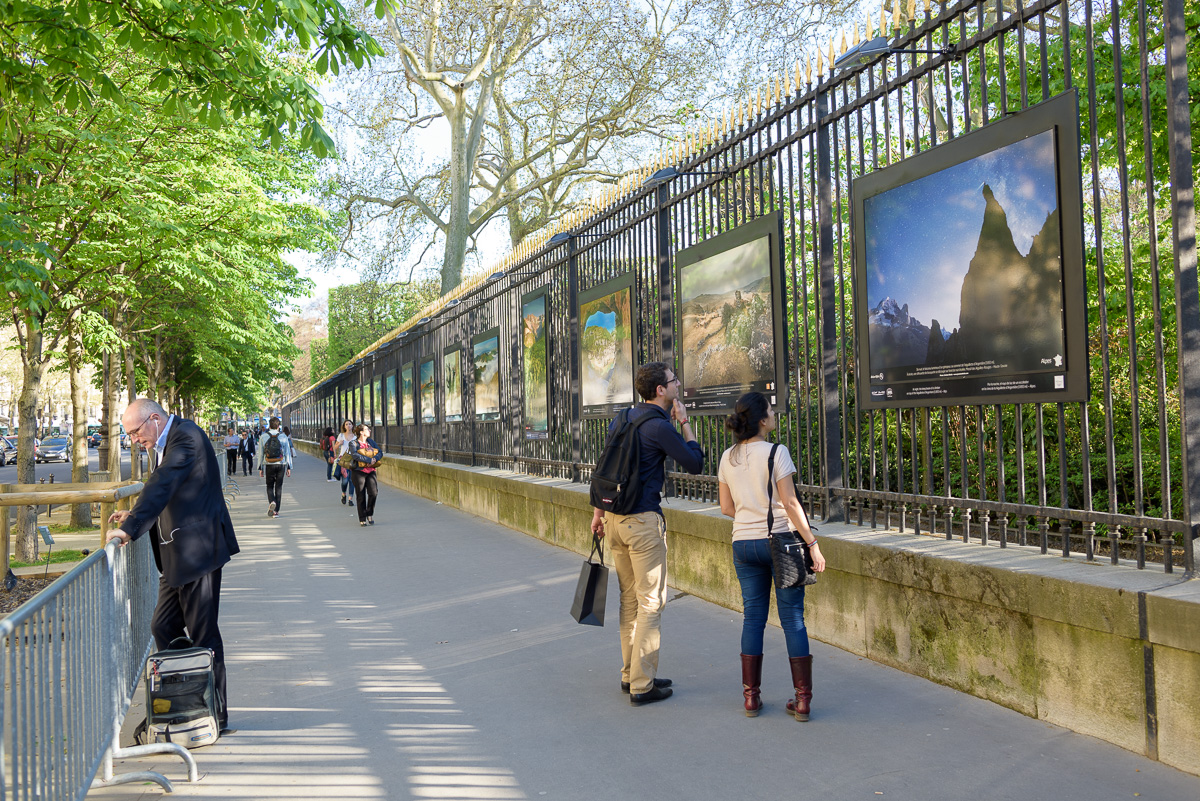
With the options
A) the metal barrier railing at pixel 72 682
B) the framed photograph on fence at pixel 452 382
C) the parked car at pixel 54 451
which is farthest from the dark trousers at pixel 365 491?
the parked car at pixel 54 451

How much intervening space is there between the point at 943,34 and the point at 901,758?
3.75 meters

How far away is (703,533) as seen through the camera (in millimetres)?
7863

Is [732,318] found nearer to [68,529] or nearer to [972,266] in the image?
[972,266]

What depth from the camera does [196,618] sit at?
4.99 metres

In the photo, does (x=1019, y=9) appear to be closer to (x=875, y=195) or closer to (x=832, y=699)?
(x=875, y=195)

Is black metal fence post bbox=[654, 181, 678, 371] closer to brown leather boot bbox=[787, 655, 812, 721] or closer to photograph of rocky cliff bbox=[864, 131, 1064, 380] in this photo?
photograph of rocky cliff bbox=[864, 131, 1064, 380]

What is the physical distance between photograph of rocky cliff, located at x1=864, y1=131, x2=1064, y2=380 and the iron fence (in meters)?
0.22

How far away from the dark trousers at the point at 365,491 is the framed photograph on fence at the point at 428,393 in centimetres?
527

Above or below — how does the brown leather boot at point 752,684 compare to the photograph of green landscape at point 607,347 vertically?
below

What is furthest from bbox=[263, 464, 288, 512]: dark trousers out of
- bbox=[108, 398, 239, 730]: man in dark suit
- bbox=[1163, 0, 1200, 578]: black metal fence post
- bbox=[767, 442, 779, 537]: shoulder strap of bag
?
bbox=[1163, 0, 1200, 578]: black metal fence post

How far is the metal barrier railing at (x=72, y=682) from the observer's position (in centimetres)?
295

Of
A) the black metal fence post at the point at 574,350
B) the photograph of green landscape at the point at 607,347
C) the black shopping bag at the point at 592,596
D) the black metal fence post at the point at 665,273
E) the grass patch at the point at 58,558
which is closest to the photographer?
the black shopping bag at the point at 592,596

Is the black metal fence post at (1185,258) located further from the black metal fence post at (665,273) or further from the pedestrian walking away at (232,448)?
the pedestrian walking away at (232,448)

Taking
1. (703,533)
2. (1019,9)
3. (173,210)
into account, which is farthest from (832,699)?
(173,210)
